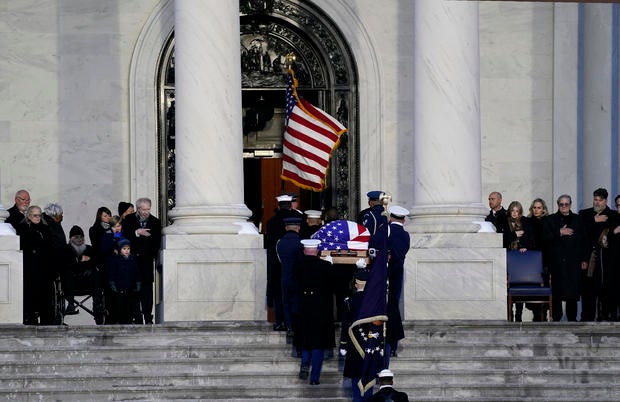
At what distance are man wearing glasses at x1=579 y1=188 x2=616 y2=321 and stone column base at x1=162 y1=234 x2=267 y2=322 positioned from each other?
5.18 meters

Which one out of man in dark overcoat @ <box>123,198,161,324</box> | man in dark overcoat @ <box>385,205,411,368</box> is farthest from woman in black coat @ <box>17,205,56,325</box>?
man in dark overcoat @ <box>385,205,411,368</box>

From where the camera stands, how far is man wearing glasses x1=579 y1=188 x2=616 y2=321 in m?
26.1

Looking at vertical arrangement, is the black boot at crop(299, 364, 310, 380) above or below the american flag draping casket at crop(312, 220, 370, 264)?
below

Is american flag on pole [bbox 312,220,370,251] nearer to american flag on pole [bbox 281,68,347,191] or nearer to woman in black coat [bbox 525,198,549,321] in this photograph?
woman in black coat [bbox 525,198,549,321]

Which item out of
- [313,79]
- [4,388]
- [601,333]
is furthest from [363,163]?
[4,388]

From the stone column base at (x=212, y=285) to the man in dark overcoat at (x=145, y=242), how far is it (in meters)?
0.67

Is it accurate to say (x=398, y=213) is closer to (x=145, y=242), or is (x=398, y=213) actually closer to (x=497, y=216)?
(x=497, y=216)

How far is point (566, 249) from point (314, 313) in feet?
18.5

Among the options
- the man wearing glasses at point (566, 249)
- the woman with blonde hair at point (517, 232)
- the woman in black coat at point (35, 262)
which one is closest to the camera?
the woman in black coat at point (35, 262)

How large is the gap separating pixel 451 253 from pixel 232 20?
500 centimetres

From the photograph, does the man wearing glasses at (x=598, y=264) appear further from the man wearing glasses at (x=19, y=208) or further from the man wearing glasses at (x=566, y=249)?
the man wearing glasses at (x=19, y=208)

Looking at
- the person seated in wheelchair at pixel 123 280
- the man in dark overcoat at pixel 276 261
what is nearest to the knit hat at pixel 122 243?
the person seated in wheelchair at pixel 123 280

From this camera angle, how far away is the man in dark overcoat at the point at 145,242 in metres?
26.1

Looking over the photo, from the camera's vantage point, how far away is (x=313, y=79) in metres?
32.7
